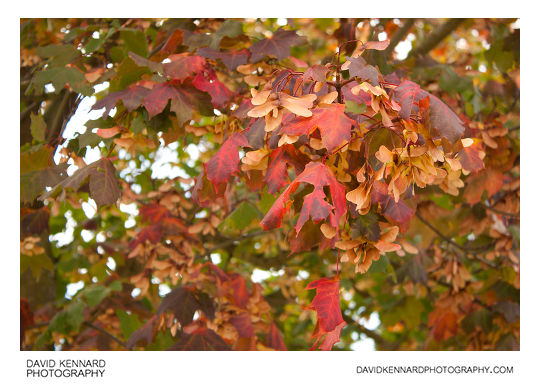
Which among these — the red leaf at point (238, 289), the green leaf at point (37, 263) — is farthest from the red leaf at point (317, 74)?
the green leaf at point (37, 263)

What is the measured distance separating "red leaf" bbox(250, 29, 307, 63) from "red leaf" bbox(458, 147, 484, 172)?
67 cm

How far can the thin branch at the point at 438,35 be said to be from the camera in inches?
115

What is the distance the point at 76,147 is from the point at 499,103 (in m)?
2.26

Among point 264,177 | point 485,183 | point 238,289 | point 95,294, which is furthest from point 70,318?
point 485,183

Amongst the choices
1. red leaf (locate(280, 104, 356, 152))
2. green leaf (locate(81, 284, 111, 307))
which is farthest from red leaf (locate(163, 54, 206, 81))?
green leaf (locate(81, 284, 111, 307))

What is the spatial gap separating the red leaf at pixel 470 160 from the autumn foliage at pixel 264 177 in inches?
0.5

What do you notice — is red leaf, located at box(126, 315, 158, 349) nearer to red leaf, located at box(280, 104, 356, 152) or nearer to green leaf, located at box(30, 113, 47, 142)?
green leaf, located at box(30, 113, 47, 142)

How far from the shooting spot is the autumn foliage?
1.32 meters

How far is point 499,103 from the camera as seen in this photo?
3033mm

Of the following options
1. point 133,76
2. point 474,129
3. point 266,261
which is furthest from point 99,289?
point 474,129

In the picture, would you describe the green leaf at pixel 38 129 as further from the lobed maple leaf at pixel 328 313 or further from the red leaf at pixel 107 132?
the lobed maple leaf at pixel 328 313

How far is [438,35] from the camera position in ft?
10.0

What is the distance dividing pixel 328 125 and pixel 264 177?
32cm

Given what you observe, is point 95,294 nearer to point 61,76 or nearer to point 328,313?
point 61,76
